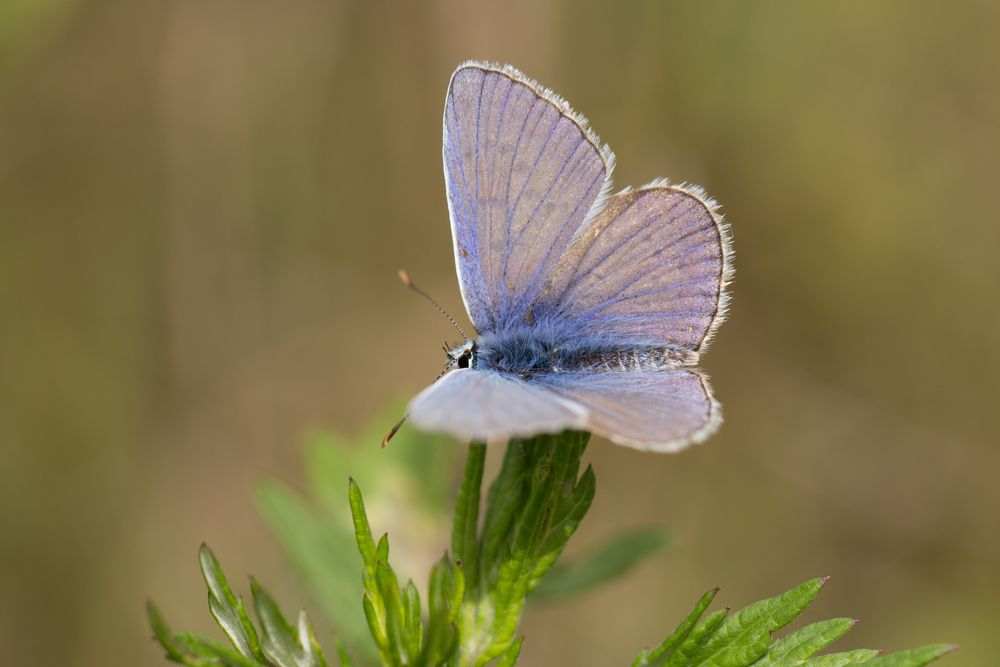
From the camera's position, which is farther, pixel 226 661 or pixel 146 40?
pixel 146 40

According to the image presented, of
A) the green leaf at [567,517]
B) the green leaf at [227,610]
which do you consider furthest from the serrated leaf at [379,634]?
the green leaf at [567,517]

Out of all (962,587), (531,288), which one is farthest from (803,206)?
(531,288)

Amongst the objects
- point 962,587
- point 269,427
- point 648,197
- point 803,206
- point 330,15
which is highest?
point 330,15

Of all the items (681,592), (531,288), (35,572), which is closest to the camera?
(531,288)

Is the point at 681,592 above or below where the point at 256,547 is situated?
below

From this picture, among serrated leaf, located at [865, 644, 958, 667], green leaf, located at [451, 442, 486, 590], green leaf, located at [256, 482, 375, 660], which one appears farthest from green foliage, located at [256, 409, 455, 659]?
serrated leaf, located at [865, 644, 958, 667]

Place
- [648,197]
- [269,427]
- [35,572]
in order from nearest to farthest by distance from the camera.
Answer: [648,197] → [35,572] → [269,427]

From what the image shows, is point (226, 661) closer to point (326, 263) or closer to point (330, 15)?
point (326, 263)
